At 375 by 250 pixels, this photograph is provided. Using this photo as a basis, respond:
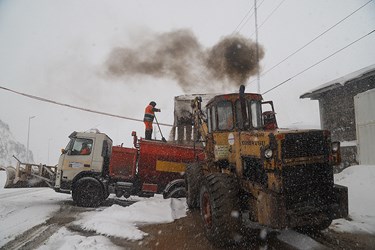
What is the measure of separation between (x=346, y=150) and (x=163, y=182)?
31.7 feet

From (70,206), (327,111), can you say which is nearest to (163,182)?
(70,206)

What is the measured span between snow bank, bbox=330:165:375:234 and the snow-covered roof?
13.2ft

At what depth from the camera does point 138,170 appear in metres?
9.38

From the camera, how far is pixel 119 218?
22.1 feet

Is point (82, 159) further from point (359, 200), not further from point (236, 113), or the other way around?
point (359, 200)

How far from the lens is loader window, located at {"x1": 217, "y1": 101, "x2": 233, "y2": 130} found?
6098mm

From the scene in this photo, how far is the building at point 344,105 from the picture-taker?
41.8 feet

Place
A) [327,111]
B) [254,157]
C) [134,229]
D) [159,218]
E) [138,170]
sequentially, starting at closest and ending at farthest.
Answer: [254,157], [134,229], [159,218], [138,170], [327,111]

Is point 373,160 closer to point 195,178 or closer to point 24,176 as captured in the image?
point 195,178

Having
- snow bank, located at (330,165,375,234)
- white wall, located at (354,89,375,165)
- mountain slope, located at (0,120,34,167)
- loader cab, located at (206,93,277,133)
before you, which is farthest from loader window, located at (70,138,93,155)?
mountain slope, located at (0,120,34,167)

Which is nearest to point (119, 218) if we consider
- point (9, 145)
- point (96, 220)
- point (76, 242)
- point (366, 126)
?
point (96, 220)

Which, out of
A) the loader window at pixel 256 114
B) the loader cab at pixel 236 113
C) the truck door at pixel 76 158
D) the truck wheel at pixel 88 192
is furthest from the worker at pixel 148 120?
the loader window at pixel 256 114

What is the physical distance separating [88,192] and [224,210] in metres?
6.17

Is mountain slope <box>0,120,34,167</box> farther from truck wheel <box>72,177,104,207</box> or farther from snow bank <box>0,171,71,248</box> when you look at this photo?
truck wheel <box>72,177,104,207</box>
